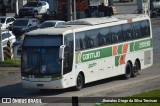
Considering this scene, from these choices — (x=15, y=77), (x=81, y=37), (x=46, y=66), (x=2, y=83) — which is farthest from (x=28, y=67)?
(x=15, y=77)

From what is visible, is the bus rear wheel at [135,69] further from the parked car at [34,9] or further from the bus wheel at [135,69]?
the parked car at [34,9]

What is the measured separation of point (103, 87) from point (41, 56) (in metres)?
3.11

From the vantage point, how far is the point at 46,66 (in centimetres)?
2464

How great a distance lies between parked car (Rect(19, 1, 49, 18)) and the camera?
2785 inches

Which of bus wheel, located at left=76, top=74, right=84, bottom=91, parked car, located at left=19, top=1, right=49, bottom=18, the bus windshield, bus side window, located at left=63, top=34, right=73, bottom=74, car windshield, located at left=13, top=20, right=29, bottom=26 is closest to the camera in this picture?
the bus windshield

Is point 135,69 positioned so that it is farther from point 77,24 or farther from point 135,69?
point 77,24

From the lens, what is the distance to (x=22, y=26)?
2140 inches

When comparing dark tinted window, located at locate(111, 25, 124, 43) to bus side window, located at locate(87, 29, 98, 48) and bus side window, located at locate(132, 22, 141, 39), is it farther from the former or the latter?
bus side window, located at locate(87, 29, 98, 48)

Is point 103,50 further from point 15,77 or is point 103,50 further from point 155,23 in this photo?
point 155,23

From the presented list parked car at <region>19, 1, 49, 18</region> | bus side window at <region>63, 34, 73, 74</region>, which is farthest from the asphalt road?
parked car at <region>19, 1, 49, 18</region>

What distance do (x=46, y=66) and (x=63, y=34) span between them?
1.40 m

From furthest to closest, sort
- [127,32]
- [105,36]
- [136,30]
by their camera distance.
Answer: [136,30] → [127,32] → [105,36]

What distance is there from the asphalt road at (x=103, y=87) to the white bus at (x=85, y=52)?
1.24 feet

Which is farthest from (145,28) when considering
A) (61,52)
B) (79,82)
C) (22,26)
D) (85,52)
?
(22,26)
